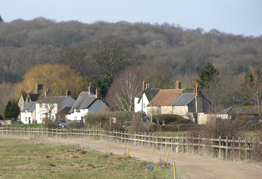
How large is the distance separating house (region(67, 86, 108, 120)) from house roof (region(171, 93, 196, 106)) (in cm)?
1427

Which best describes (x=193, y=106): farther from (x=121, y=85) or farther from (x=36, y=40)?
(x=36, y=40)

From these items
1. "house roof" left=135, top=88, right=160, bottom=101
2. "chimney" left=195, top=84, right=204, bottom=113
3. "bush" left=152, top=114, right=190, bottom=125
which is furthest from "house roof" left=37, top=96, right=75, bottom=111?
"chimney" left=195, top=84, right=204, bottom=113

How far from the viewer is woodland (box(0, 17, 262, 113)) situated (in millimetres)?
90562

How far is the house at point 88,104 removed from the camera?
72906 millimetres

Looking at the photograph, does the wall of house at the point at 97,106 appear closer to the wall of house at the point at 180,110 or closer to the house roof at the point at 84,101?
the house roof at the point at 84,101

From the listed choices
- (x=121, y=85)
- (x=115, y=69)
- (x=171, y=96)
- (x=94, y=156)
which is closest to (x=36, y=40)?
(x=115, y=69)

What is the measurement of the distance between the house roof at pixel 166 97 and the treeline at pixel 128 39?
817 inches

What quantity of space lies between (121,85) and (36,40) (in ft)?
272

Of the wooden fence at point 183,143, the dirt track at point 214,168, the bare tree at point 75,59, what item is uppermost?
the bare tree at point 75,59

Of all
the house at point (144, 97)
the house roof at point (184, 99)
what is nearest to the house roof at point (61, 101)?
A: the house at point (144, 97)

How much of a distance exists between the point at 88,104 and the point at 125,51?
21781 millimetres

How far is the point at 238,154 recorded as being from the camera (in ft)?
69.2

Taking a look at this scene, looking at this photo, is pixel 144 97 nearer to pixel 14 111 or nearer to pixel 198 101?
pixel 198 101

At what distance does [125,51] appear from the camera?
90438 mm
